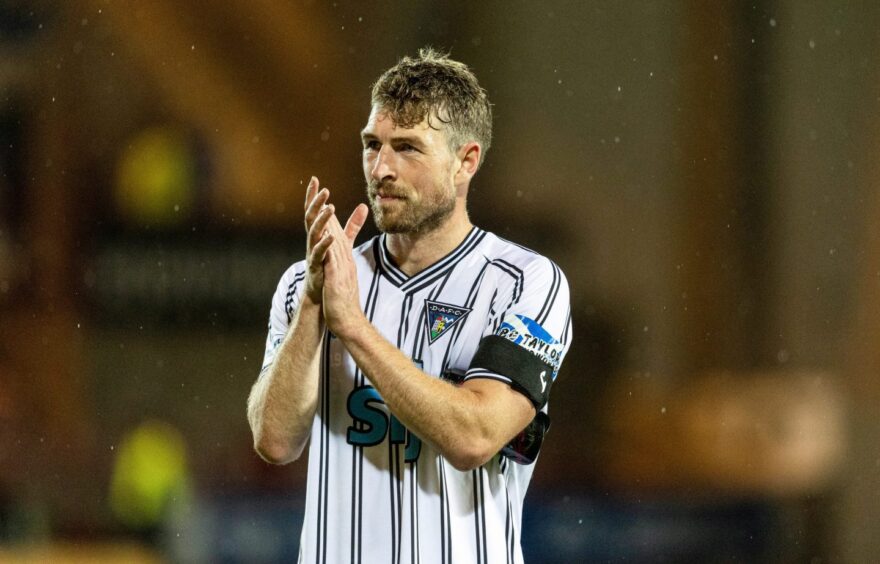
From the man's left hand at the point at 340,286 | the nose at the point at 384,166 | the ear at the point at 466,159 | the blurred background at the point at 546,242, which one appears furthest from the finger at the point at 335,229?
the blurred background at the point at 546,242

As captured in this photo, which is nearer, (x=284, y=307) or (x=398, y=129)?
(x=398, y=129)

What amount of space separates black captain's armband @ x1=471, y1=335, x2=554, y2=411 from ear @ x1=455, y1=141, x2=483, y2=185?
241 millimetres

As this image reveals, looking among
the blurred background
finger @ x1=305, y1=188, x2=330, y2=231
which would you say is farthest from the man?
→ the blurred background

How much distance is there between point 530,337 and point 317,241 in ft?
1.01

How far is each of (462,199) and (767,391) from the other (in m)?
1.85

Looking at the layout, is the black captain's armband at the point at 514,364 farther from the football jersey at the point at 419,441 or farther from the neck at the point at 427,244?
the neck at the point at 427,244

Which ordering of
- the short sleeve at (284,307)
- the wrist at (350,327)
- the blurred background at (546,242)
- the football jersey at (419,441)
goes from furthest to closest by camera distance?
the blurred background at (546,242) → the short sleeve at (284,307) → the football jersey at (419,441) → the wrist at (350,327)

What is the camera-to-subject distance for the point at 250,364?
10.5 ft

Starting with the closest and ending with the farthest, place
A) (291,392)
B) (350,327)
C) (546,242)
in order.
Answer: (350,327) < (291,392) < (546,242)

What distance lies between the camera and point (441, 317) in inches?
58.0

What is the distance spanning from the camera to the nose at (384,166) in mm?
1431

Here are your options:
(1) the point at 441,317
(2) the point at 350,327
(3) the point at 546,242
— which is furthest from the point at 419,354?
(3) the point at 546,242

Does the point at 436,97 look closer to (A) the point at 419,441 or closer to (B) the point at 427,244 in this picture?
(B) the point at 427,244

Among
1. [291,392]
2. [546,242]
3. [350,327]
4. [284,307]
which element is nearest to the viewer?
[350,327]
